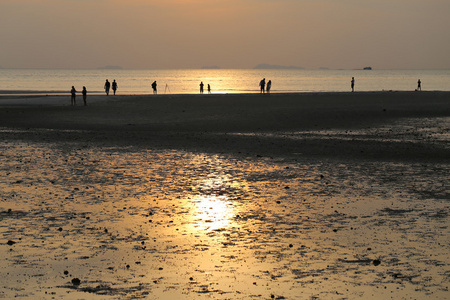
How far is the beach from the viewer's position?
9.73m

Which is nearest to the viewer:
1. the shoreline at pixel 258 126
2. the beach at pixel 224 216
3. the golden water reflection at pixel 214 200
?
the beach at pixel 224 216

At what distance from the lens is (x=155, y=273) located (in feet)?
33.3

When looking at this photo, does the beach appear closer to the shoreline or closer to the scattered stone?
the scattered stone

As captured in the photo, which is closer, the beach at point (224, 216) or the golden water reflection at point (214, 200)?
the beach at point (224, 216)

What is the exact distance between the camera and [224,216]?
14.3 metres

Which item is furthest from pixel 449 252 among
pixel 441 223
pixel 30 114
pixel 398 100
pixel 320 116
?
pixel 398 100

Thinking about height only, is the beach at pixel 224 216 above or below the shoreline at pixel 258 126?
below

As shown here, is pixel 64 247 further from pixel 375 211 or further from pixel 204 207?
pixel 375 211

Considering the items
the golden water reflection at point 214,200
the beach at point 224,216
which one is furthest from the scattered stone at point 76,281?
the golden water reflection at point 214,200

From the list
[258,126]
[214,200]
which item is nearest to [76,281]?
[214,200]

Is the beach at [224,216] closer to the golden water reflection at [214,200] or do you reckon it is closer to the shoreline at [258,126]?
the golden water reflection at [214,200]

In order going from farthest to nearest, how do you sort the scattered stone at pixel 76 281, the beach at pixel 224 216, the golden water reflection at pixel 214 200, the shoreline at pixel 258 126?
the shoreline at pixel 258 126, the golden water reflection at pixel 214 200, the beach at pixel 224 216, the scattered stone at pixel 76 281

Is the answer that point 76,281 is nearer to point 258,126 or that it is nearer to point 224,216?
point 224,216

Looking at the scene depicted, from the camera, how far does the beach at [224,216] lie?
9727 mm
